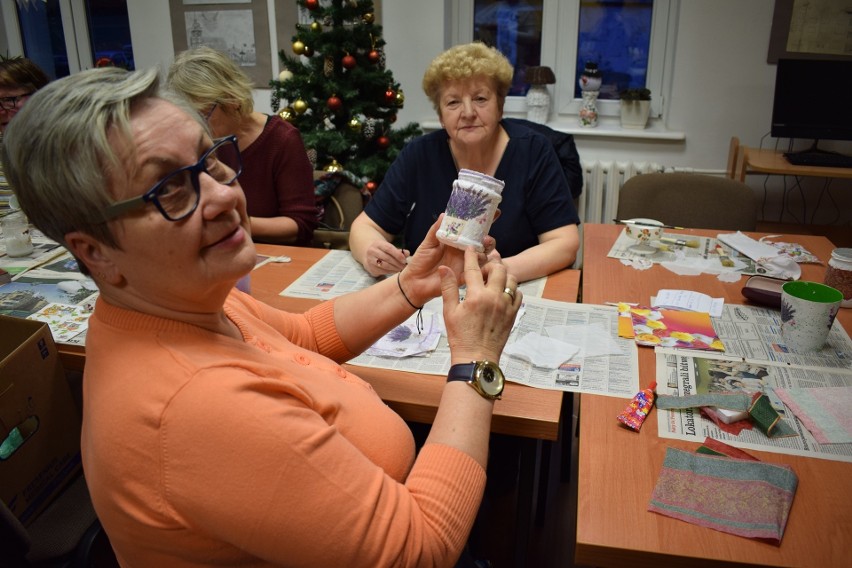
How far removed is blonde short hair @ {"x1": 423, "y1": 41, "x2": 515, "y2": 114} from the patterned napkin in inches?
50.7

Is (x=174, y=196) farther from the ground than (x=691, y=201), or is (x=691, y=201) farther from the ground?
(x=174, y=196)

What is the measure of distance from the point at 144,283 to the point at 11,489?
78 centimetres

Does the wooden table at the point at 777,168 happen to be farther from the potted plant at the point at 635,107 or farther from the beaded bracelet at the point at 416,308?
the beaded bracelet at the point at 416,308

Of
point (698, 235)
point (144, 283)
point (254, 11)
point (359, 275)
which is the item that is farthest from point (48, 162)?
point (254, 11)

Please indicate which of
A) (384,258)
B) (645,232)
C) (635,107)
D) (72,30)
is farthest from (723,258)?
(72,30)

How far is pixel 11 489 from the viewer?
128 centimetres

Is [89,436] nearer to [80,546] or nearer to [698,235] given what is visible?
[80,546]

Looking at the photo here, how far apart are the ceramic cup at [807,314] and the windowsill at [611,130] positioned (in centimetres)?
230

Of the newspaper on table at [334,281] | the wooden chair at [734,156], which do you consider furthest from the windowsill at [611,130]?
the newspaper on table at [334,281]

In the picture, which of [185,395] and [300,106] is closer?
[185,395]

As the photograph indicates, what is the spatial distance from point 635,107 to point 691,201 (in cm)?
130

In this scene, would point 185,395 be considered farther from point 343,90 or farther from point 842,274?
point 343,90

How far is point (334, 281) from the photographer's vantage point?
1.80 metres

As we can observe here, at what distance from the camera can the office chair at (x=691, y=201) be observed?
2420mm
